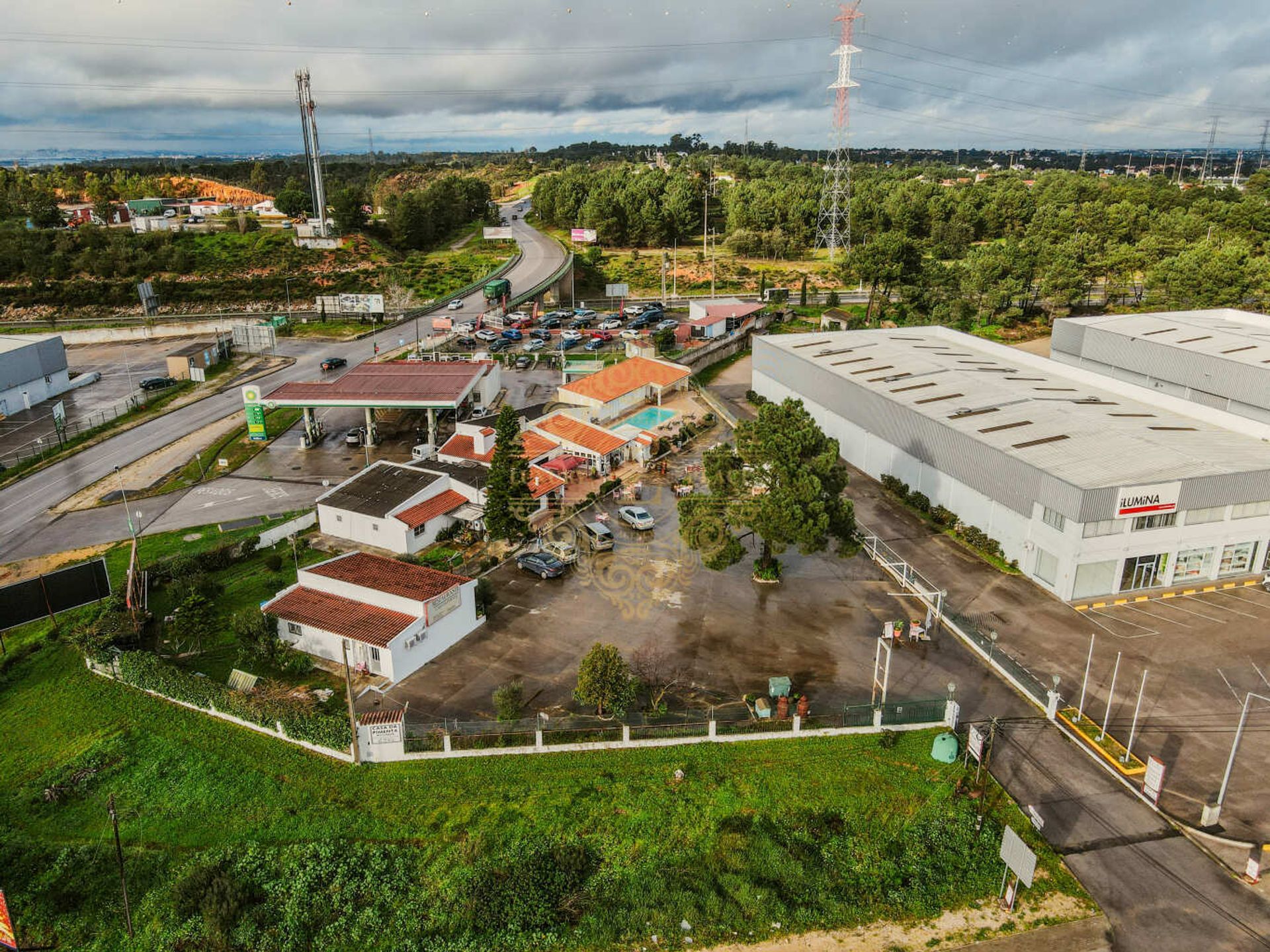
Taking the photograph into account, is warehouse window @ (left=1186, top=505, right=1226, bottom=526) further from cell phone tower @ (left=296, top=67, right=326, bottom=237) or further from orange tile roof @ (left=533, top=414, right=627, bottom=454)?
cell phone tower @ (left=296, top=67, right=326, bottom=237)

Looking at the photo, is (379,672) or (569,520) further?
(569,520)

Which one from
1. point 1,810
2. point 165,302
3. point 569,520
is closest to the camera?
point 1,810

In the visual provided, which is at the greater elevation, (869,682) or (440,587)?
(440,587)

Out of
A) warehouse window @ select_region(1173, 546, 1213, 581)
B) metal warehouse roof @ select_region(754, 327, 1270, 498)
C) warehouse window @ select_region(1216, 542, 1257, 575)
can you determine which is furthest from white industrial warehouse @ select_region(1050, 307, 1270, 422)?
warehouse window @ select_region(1173, 546, 1213, 581)

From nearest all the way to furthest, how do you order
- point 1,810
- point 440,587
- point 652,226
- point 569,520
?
1. point 1,810
2. point 440,587
3. point 569,520
4. point 652,226

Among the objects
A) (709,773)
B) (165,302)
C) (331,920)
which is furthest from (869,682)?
(165,302)

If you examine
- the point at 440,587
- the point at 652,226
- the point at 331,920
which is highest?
the point at 652,226

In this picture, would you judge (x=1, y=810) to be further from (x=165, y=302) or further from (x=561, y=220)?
(x=561, y=220)
